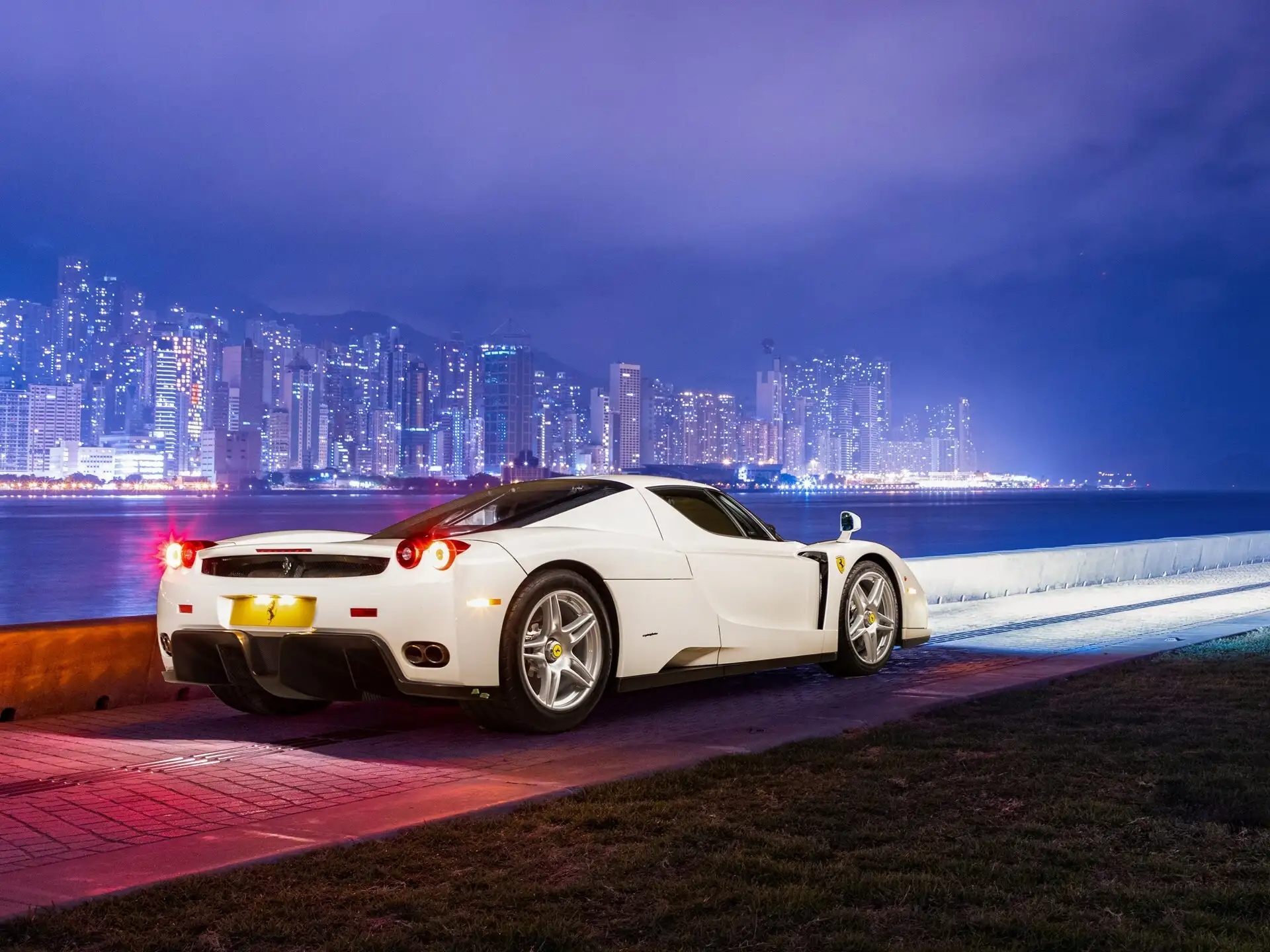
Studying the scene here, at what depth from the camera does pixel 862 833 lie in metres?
4.56

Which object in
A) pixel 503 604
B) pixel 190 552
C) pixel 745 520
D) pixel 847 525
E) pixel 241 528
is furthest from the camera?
pixel 241 528

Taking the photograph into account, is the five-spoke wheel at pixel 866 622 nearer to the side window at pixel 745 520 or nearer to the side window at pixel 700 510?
the side window at pixel 745 520

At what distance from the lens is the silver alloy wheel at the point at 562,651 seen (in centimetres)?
662

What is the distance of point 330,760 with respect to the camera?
20.4 ft

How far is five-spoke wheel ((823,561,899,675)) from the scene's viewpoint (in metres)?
8.85

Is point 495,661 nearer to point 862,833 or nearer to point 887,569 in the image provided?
point 862,833

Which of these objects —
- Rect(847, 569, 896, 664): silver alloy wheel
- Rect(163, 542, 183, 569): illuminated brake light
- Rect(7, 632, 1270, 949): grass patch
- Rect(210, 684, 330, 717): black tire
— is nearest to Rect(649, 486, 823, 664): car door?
Rect(847, 569, 896, 664): silver alloy wheel

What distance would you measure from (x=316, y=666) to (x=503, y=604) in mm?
967

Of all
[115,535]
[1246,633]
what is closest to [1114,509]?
[115,535]

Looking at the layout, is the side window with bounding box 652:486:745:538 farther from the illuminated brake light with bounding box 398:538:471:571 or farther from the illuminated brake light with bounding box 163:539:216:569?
the illuminated brake light with bounding box 163:539:216:569

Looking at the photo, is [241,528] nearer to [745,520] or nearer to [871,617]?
[871,617]

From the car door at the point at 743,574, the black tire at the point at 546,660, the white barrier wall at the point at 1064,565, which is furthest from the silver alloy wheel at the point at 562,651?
the white barrier wall at the point at 1064,565

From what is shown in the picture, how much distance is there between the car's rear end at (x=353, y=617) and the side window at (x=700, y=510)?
1658 mm

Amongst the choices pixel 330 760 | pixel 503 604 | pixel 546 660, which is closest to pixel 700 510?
A: pixel 546 660
